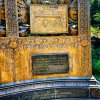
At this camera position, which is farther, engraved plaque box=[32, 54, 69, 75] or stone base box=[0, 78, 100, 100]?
engraved plaque box=[32, 54, 69, 75]

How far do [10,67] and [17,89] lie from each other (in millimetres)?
752

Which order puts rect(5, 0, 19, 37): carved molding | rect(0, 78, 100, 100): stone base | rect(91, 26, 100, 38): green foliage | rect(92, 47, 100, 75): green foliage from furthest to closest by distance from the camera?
rect(91, 26, 100, 38): green foliage
rect(92, 47, 100, 75): green foliage
rect(5, 0, 19, 37): carved molding
rect(0, 78, 100, 100): stone base

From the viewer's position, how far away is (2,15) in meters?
7.51

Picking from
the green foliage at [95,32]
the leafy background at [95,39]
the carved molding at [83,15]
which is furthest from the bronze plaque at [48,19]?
the green foliage at [95,32]

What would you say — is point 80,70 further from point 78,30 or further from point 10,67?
point 10,67

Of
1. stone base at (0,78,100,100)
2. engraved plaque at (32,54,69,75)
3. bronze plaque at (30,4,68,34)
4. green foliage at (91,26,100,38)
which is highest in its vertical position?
bronze plaque at (30,4,68,34)

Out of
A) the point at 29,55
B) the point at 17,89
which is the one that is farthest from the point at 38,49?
the point at 17,89

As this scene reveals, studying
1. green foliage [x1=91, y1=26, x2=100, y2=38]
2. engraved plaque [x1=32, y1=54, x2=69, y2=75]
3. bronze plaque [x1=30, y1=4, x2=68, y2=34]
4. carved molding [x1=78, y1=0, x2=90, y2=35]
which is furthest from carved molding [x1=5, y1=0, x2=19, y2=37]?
green foliage [x1=91, y1=26, x2=100, y2=38]

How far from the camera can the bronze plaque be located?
25.4 feet

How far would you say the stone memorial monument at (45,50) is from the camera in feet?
24.5

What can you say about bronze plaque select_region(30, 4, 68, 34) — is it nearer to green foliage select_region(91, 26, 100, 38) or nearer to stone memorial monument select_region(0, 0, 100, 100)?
stone memorial monument select_region(0, 0, 100, 100)

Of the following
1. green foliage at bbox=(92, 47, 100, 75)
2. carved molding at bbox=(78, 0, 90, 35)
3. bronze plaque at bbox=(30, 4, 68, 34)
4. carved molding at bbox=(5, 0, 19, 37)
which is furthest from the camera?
green foliage at bbox=(92, 47, 100, 75)

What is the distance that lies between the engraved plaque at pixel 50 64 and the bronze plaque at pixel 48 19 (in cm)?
84

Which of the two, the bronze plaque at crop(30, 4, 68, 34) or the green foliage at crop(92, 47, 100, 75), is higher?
the bronze plaque at crop(30, 4, 68, 34)
